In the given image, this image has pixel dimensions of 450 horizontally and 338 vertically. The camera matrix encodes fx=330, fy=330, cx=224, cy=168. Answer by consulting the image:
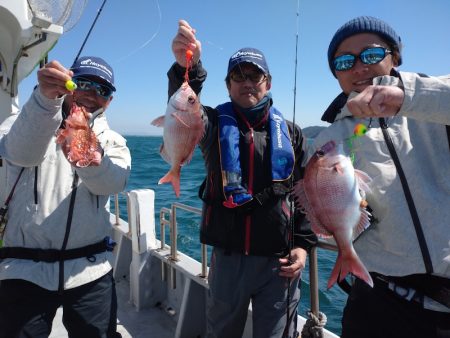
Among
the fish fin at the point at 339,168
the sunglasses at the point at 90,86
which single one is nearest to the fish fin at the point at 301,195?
the fish fin at the point at 339,168

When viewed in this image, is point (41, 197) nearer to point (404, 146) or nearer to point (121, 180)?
point (121, 180)

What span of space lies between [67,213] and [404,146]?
206cm

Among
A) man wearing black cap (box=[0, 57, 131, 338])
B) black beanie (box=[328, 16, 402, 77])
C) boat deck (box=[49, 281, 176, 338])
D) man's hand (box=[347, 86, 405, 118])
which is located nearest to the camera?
man's hand (box=[347, 86, 405, 118])

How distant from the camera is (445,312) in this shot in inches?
60.4

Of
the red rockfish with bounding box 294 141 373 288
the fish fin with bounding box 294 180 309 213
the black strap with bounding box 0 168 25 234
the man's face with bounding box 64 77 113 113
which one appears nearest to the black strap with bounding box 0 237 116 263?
the black strap with bounding box 0 168 25 234

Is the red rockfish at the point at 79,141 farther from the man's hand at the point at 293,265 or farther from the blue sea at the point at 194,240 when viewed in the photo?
the man's hand at the point at 293,265

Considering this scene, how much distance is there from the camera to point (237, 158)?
235 cm

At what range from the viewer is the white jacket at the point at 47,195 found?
6.41 feet

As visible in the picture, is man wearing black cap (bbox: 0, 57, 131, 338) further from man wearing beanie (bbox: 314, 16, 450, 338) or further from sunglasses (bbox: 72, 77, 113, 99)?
man wearing beanie (bbox: 314, 16, 450, 338)

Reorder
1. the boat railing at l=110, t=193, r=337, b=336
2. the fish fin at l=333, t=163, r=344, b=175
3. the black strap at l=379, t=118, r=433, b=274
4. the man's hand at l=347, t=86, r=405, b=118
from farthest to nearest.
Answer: the boat railing at l=110, t=193, r=337, b=336
the fish fin at l=333, t=163, r=344, b=175
the black strap at l=379, t=118, r=433, b=274
the man's hand at l=347, t=86, r=405, b=118

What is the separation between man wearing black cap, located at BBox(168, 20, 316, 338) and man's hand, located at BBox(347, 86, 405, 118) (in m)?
1.07

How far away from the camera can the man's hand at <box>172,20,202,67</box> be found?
6.21 ft

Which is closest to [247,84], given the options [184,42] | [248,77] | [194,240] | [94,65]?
[248,77]

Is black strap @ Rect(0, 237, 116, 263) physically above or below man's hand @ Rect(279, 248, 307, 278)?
above
